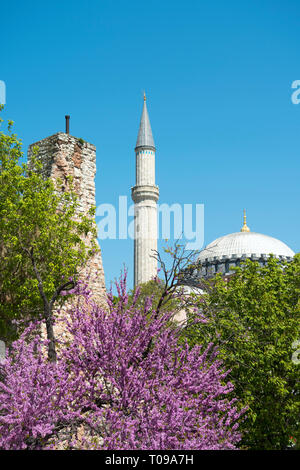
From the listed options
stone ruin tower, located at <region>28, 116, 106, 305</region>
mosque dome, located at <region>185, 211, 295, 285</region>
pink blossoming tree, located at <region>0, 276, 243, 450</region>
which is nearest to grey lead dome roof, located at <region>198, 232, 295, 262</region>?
mosque dome, located at <region>185, 211, 295, 285</region>

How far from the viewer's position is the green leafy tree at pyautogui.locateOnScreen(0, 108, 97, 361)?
16562 mm

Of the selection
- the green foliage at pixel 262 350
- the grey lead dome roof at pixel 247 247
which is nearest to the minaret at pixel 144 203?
the grey lead dome roof at pixel 247 247

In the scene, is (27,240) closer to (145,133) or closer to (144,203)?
(144,203)

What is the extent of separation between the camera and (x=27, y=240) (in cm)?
1698

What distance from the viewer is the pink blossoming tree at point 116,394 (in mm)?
9523

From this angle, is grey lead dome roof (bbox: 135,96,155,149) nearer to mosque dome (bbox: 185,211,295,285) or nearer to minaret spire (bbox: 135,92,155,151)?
minaret spire (bbox: 135,92,155,151)

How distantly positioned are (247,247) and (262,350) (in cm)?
8082

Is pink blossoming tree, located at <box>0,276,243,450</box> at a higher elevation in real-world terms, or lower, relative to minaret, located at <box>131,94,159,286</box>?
lower

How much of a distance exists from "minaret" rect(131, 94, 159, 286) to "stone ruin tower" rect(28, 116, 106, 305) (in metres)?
A: 50.2


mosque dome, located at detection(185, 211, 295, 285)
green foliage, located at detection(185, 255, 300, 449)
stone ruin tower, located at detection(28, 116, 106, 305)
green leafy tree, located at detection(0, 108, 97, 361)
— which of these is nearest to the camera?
green foliage, located at detection(185, 255, 300, 449)

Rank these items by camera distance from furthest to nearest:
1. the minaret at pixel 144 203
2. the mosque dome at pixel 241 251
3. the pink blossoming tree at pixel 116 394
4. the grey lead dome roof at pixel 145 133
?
the mosque dome at pixel 241 251
the grey lead dome roof at pixel 145 133
the minaret at pixel 144 203
the pink blossoming tree at pixel 116 394

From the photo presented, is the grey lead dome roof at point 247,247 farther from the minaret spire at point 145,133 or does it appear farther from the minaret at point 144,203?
the minaret spire at point 145,133

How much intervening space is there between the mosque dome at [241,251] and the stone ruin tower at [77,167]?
73.2 metres
